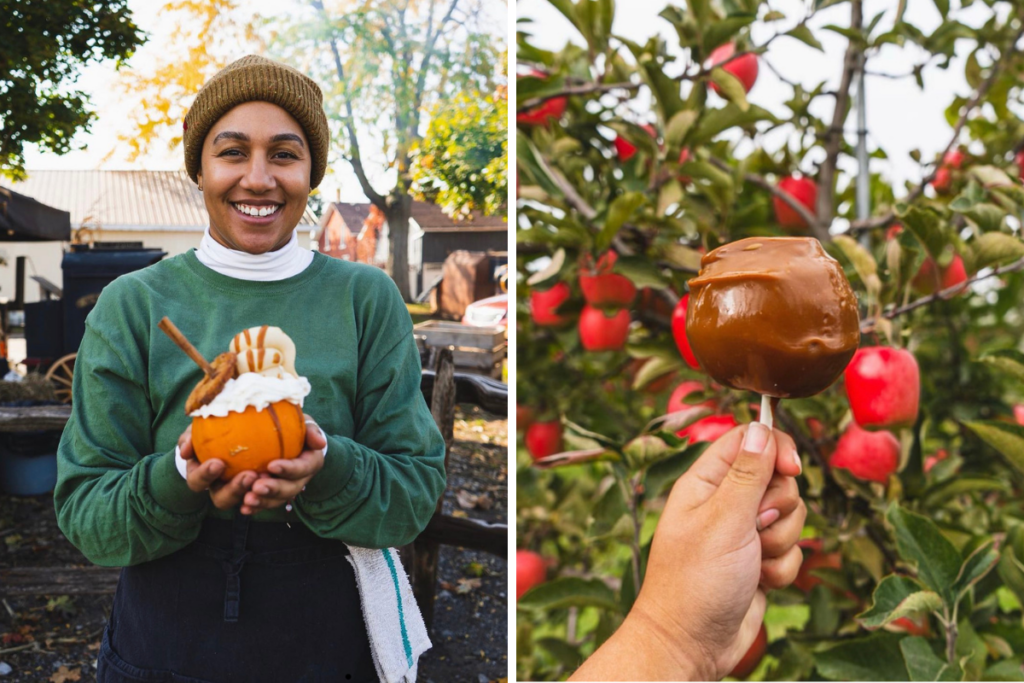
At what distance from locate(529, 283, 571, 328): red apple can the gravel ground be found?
22cm

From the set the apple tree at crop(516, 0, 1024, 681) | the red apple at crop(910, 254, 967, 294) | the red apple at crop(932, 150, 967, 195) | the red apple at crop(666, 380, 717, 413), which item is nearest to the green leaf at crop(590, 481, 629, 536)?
the apple tree at crop(516, 0, 1024, 681)

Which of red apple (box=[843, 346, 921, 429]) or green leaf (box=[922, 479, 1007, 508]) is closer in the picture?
red apple (box=[843, 346, 921, 429])

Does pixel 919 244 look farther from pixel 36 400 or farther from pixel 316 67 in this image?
pixel 36 400

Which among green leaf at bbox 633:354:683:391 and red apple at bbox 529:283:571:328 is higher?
red apple at bbox 529:283:571:328

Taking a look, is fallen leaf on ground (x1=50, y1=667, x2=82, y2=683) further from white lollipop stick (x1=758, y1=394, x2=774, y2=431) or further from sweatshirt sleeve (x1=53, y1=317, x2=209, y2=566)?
white lollipop stick (x1=758, y1=394, x2=774, y2=431)

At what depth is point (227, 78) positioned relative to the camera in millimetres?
1072

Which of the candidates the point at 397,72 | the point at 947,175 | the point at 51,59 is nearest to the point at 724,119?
the point at 397,72

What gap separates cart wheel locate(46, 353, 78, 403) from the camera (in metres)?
1.36

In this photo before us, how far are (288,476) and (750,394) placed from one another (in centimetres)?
84

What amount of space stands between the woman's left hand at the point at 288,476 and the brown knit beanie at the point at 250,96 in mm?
418

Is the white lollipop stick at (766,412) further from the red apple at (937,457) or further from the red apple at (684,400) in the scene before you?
the red apple at (937,457)

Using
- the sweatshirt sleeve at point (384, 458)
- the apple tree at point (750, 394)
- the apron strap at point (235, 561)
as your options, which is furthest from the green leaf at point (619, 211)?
the apron strap at point (235, 561)

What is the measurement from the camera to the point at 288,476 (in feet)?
3.06

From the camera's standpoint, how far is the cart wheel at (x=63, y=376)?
1.36 metres
